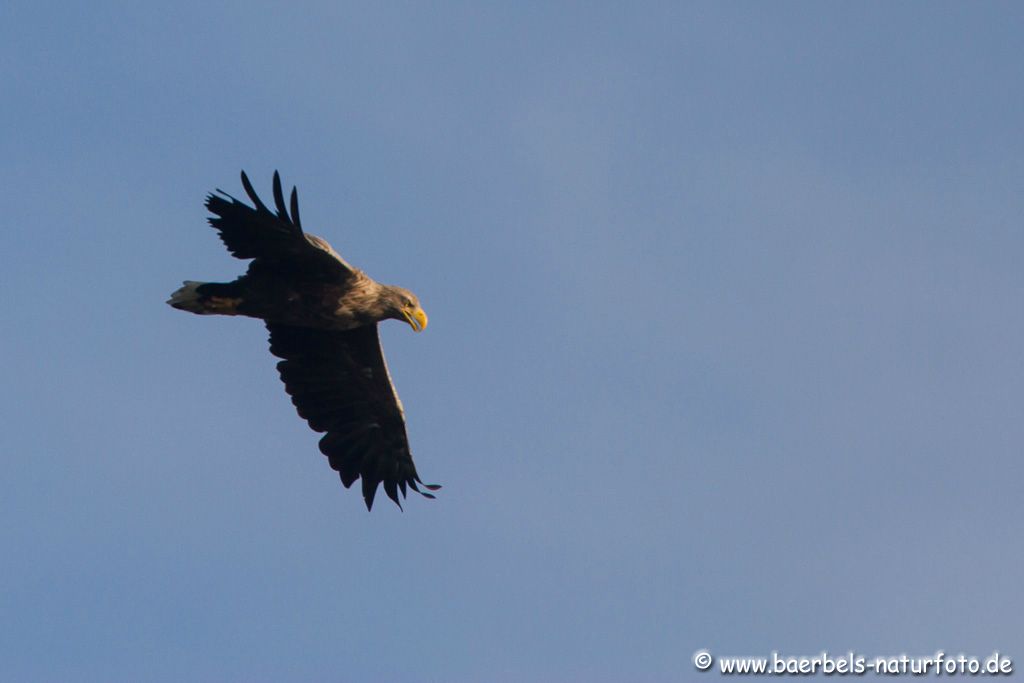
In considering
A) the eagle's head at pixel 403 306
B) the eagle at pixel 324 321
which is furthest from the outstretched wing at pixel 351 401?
the eagle's head at pixel 403 306

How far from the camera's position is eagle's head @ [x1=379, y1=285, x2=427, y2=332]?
16531 mm

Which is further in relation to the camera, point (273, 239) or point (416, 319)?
point (416, 319)

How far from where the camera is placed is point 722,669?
1335 cm

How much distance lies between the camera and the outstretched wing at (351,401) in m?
17.6

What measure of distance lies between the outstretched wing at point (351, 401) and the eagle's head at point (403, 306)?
3.62 ft

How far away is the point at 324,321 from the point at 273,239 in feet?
4.20

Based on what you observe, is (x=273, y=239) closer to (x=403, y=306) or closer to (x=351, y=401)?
(x=403, y=306)

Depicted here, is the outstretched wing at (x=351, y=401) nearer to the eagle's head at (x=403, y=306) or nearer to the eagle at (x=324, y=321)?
the eagle at (x=324, y=321)

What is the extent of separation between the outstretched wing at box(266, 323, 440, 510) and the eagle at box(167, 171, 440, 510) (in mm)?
13

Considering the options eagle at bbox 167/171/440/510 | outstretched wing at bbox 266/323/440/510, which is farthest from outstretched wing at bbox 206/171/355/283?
outstretched wing at bbox 266/323/440/510

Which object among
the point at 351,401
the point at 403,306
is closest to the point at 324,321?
the point at 403,306

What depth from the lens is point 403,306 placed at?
54.3 ft

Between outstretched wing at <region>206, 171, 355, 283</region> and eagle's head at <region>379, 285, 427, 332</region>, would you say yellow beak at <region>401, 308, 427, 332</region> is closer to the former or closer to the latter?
eagle's head at <region>379, 285, 427, 332</region>

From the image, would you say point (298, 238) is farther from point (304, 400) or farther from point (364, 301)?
point (304, 400)
